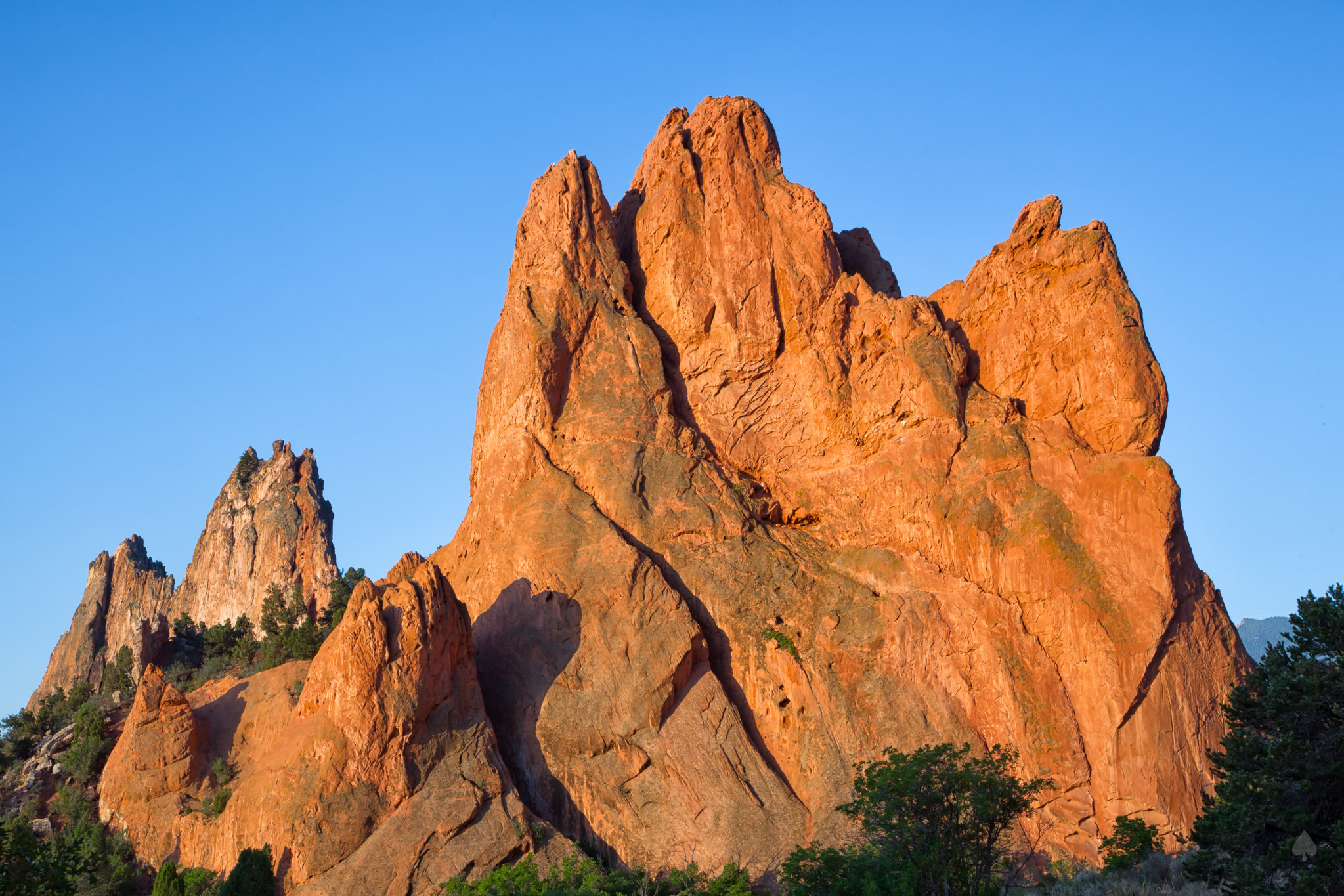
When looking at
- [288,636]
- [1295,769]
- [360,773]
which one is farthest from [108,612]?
[1295,769]

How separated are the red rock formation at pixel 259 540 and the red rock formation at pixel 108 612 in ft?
8.50

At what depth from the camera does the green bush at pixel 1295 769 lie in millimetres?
22703

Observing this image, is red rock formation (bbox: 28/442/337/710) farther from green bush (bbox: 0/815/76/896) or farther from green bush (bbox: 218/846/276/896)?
green bush (bbox: 0/815/76/896)

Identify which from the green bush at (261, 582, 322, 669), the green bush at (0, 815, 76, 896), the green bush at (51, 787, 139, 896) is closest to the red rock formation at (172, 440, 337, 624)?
the green bush at (261, 582, 322, 669)

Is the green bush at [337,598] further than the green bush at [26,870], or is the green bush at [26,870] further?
the green bush at [337,598]

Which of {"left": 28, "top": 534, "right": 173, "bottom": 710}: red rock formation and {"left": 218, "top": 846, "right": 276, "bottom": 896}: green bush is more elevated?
{"left": 28, "top": 534, "right": 173, "bottom": 710}: red rock formation

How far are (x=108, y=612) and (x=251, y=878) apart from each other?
78.5m

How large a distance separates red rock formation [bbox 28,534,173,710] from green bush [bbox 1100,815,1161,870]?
7901cm

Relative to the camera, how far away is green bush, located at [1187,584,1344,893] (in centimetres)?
2270

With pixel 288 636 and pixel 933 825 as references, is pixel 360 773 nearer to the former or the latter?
pixel 933 825

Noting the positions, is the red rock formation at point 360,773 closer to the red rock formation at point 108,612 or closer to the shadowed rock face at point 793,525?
the shadowed rock face at point 793,525

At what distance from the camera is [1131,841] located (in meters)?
36.5

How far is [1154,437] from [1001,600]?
385 inches

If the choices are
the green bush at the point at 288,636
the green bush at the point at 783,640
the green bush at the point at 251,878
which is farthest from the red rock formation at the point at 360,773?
the green bush at the point at 288,636
